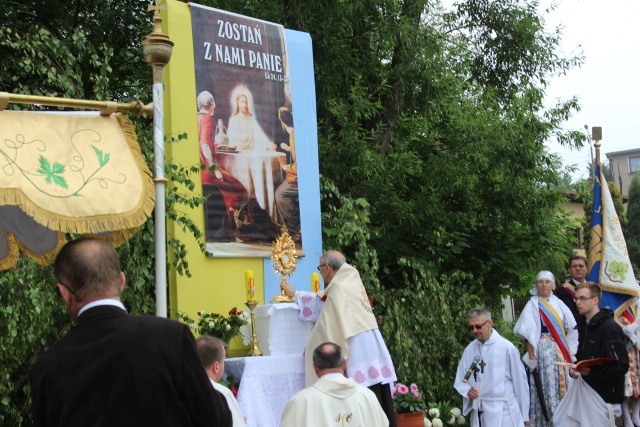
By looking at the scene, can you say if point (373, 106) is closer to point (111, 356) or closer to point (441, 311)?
point (441, 311)

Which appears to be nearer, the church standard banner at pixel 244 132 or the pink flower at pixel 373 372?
the pink flower at pixel 373 372

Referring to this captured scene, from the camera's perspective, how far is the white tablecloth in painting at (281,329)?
9.38 metres

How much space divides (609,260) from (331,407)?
22.9ft

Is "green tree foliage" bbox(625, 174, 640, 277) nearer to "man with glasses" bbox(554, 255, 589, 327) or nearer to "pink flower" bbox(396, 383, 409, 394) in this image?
"man with glasses" bbox(554, 255, 589, 327)

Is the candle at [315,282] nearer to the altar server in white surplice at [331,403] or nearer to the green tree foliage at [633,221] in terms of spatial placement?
the altar server in white surplice at [331,403]

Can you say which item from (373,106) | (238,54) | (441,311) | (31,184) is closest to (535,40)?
(373,106)

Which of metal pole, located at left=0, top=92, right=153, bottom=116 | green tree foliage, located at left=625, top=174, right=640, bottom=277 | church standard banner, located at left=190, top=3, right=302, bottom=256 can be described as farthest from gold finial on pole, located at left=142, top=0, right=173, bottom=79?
green tree foliage, located at left=625, top=174, right=640, bottom=277

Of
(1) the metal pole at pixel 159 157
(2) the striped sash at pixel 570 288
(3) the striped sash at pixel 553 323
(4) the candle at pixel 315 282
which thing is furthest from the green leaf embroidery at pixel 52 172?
(2) the striped sash at pixel 570 288

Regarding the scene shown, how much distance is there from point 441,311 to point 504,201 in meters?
4.31

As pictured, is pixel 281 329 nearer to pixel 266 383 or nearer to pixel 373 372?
pixel 266 383

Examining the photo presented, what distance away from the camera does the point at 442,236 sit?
14.2m

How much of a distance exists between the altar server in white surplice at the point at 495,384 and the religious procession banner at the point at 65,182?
4.93 meters

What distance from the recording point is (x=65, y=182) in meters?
5.82

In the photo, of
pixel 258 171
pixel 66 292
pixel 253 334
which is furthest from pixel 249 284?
pixel 66 292
